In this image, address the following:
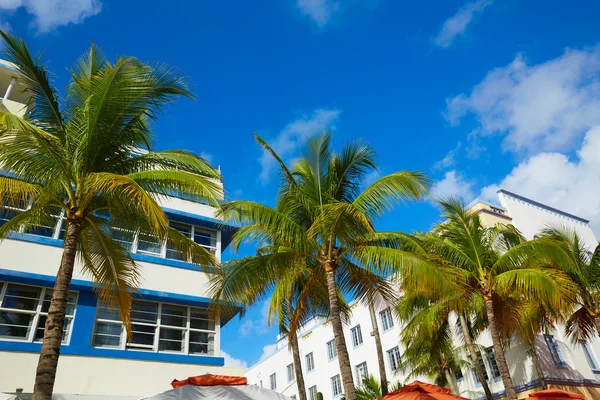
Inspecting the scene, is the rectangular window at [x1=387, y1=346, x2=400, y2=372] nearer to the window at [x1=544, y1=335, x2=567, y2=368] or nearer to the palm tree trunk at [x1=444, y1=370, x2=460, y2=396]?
the palm tree trunk at [x1=444, y1=370, x2=460, y2=396]

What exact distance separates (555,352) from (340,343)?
17398mm

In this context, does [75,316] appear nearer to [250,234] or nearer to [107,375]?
[107,375]

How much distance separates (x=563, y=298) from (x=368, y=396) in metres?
14.8

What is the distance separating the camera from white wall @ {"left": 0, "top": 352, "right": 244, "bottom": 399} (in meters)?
12.1

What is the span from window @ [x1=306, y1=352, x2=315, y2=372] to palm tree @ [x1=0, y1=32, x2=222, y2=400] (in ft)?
95.9

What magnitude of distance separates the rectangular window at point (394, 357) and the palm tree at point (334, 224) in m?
16.7

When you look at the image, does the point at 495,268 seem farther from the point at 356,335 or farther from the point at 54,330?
the point at 356,335

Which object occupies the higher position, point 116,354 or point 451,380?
point 451,380

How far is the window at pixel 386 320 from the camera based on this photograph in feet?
98.6

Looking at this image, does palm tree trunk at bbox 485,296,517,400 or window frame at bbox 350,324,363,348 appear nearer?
palm tree trunk at bbox 485,296,517,400

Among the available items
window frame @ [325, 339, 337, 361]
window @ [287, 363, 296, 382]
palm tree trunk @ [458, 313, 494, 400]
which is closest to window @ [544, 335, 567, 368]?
palm tree trunk @ [458, 313, 494, 400]

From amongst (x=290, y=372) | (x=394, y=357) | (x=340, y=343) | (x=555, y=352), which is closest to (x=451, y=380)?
(x=555, y=352)

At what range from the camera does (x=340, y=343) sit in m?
11.1

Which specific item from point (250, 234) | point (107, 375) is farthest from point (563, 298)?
point (107, 375)
